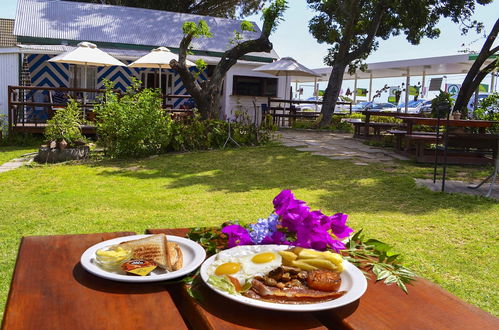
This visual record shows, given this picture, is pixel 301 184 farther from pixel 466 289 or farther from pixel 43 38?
pixel 43 38

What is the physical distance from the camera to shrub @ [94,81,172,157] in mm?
9445

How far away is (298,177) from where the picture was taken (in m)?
7.74

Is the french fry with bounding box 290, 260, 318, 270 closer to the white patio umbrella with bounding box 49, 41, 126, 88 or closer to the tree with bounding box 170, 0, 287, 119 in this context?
the tree with bounding box 170, 0, 287, 119

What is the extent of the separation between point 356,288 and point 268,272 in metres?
0.24

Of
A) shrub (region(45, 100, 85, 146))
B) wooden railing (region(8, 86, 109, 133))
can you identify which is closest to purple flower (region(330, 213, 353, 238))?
shrub (region(45, 100, 85, 146))

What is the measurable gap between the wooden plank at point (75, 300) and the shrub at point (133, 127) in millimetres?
8220

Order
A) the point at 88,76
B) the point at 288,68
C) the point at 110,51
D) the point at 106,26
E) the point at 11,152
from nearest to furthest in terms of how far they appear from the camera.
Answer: the point at 11,152 → the point at 288,68 → the point at 110,51 → the point at 88,76 → the point at 106,26

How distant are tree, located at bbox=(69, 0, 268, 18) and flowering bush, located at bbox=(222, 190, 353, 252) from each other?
28.7 meters

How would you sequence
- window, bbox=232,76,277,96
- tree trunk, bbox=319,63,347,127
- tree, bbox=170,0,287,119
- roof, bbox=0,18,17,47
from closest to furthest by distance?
tree, bbox=170,0,287,119
tree trunk, bbox=319,63,347,127
roof, bbox=0,18,17,47
window, bbox=232,76,277,96

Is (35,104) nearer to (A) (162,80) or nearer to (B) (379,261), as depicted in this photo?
(A) (162,80)

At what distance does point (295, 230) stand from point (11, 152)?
10331mm

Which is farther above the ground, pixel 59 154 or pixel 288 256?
pixel 288 256

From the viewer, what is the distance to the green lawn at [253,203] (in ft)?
13.2

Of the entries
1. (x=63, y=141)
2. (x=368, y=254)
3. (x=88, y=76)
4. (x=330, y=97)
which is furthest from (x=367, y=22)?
(x=368, y=254)
